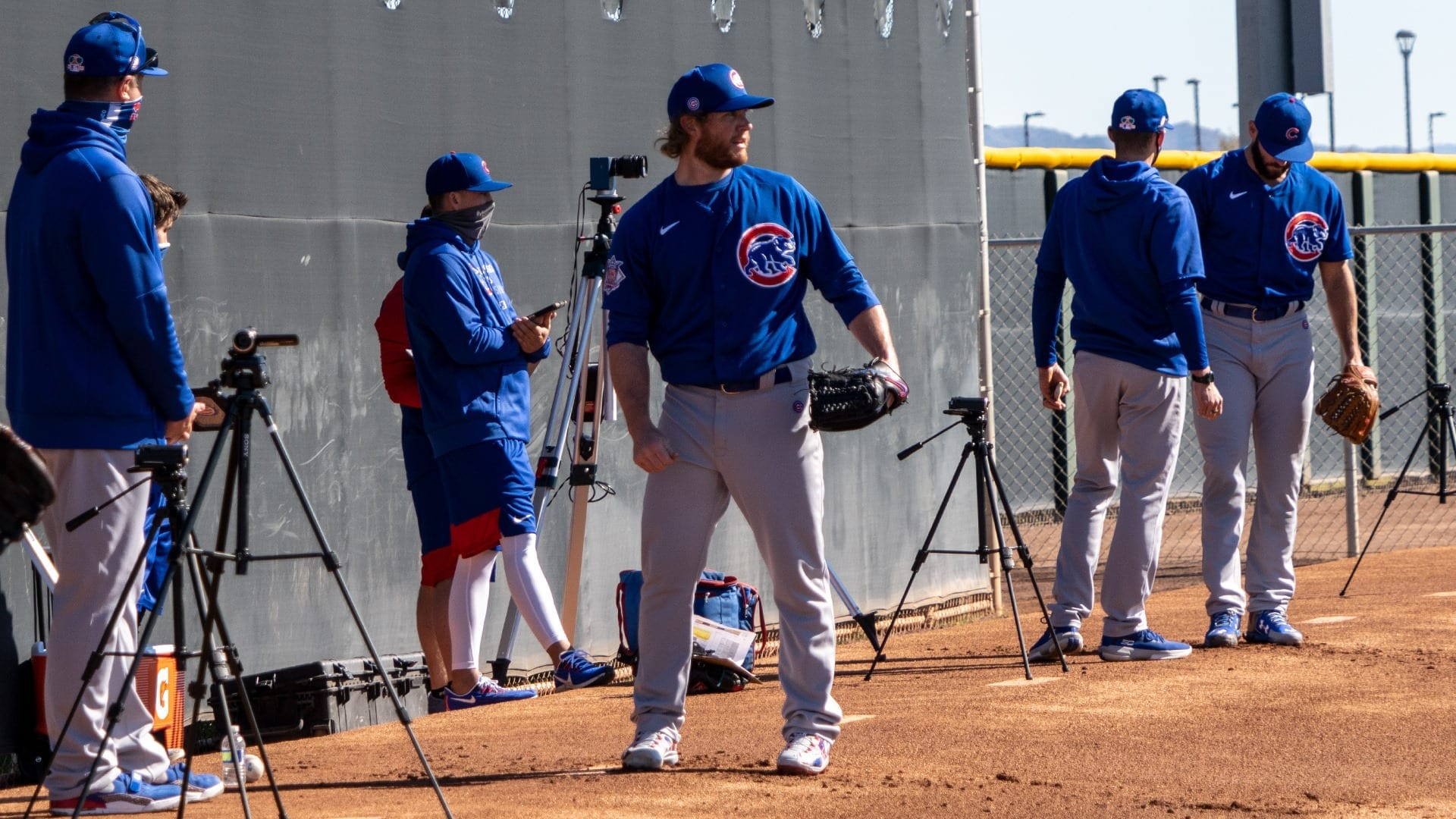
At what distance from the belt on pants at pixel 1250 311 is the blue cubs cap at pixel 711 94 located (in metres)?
3.02

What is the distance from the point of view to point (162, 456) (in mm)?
4590

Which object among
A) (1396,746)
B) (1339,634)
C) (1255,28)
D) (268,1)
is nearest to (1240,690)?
(1396,746)

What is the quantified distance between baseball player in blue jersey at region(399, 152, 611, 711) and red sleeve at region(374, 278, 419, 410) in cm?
16

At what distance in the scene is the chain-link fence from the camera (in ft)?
44.1

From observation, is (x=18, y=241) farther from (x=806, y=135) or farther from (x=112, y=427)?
Answer: (x=806, y=135)

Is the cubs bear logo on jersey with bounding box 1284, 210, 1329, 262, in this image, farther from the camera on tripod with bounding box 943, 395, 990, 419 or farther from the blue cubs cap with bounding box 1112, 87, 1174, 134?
the camera on tripod with bounding box 943, 395, 990, 419

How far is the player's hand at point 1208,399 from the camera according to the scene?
7176mm

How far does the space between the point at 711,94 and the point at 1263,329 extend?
330cm

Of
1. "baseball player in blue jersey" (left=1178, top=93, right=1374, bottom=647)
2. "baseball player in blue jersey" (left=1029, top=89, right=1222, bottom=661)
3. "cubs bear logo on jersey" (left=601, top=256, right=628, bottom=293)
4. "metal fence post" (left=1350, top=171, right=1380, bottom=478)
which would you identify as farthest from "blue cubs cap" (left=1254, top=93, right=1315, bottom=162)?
"metal fence post" (left=1350, top=171, right=1380, bottom=478)

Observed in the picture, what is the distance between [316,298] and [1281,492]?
413cm

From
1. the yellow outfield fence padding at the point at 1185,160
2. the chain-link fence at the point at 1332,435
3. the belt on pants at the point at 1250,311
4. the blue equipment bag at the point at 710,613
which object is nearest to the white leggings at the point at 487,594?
the blue equipment bag at the point at 710,613

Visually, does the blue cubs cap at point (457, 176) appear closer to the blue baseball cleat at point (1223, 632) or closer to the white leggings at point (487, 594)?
the white leggings at point (487, 594)

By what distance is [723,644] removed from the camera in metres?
7.24

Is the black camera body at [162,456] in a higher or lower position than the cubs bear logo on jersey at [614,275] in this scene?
lower
